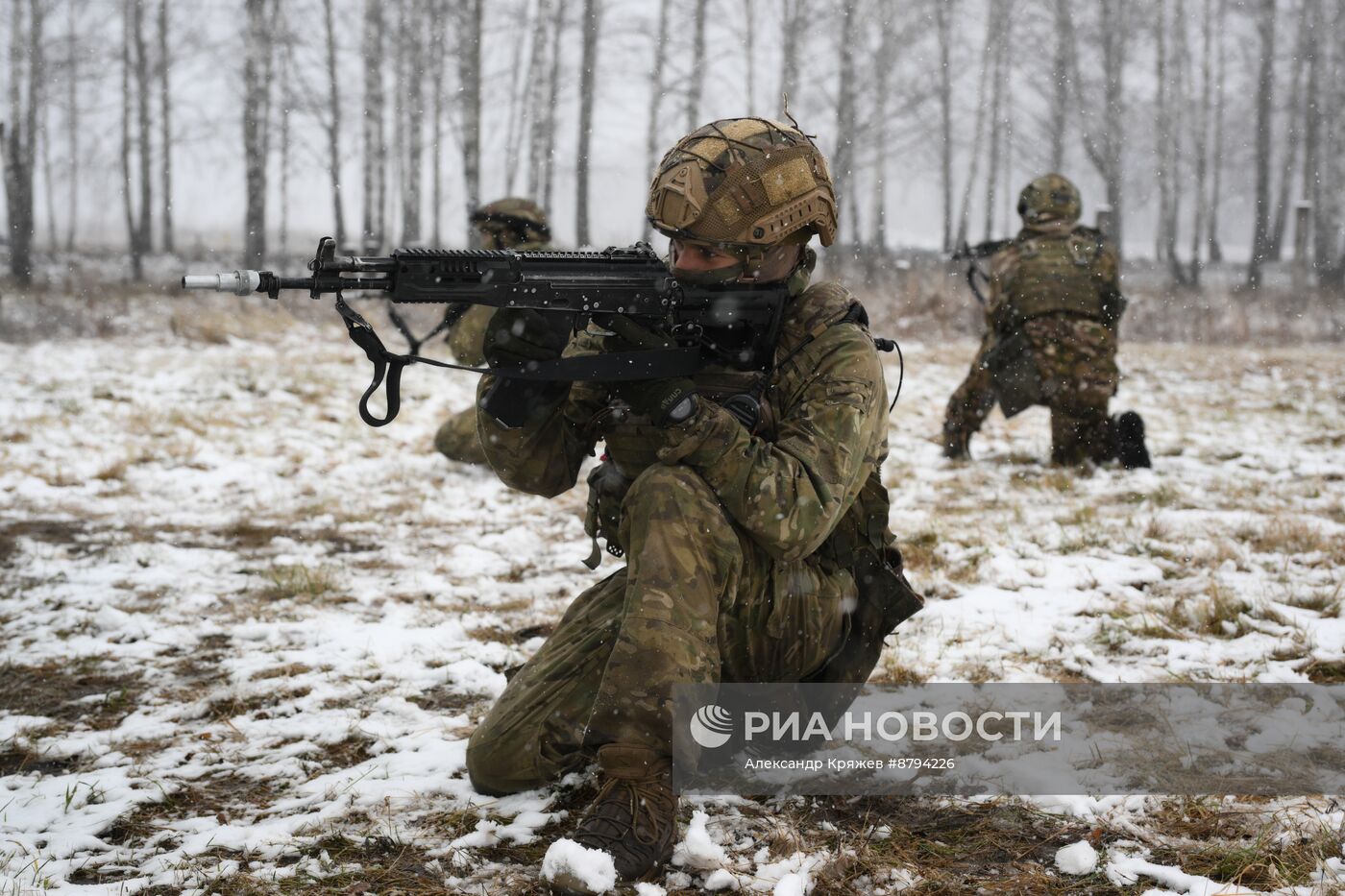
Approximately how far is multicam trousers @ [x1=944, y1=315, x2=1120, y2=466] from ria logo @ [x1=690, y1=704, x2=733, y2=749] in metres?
5.27

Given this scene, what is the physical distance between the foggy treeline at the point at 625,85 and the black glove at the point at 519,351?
16.9m

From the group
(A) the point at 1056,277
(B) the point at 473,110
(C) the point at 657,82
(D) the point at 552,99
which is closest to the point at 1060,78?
(C) the point at 657,82

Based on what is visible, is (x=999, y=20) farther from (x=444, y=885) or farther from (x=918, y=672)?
(x=444, y=885)

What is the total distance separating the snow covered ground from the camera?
2.45 meters

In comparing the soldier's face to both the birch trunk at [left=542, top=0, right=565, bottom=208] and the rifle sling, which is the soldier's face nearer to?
the rifle sling

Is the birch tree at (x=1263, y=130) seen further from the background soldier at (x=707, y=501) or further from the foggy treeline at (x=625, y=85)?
the background soldier at (x=707, y=501)

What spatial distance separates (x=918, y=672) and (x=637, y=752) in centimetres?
154

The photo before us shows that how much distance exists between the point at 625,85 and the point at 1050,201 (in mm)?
17496

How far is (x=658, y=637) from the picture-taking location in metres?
2.39

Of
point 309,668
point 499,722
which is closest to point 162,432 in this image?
point 309,668

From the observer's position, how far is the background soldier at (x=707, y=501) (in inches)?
94.7

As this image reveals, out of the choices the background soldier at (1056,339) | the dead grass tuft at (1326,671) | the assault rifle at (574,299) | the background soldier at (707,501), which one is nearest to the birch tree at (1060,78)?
the background soldier at (1056,339)

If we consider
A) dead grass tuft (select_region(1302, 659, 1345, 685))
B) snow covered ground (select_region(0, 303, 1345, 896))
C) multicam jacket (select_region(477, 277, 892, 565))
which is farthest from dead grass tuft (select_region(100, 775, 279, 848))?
dead grass tuft (select_region(1302, 659, 1345, 685))

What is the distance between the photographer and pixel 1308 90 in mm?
24906
